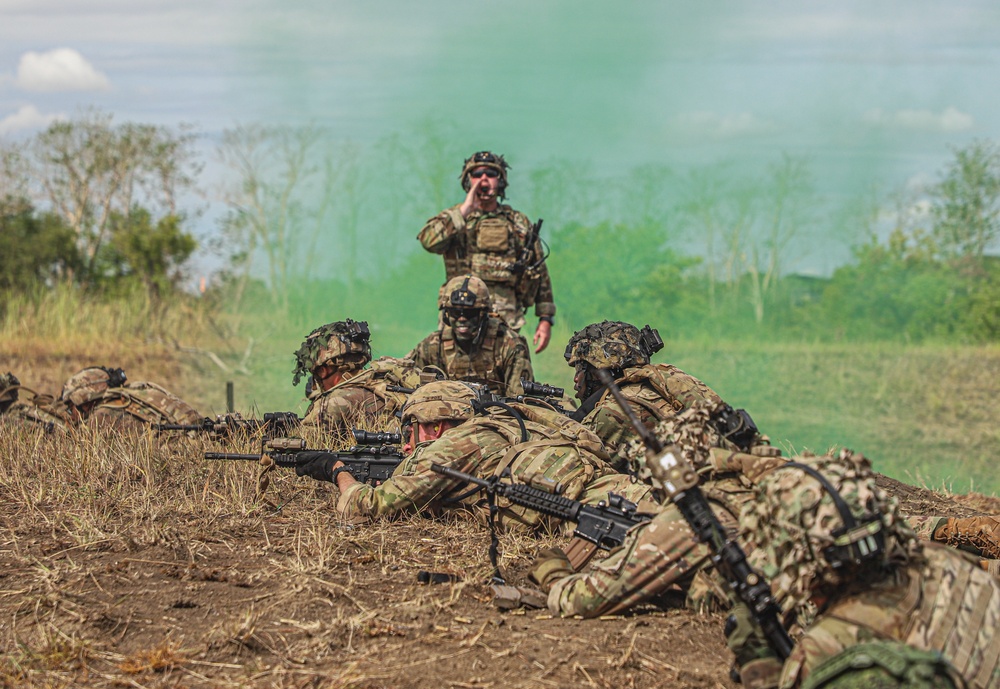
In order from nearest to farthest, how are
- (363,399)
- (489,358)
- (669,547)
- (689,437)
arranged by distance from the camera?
(669,547) < (689,437) < (363,399) < (489,358)

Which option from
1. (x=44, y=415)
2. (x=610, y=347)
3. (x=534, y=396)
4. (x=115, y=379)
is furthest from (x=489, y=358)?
(x=44, y=415)

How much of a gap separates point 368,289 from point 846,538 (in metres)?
16.1

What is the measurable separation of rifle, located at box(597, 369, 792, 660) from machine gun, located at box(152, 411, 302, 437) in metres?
4.53

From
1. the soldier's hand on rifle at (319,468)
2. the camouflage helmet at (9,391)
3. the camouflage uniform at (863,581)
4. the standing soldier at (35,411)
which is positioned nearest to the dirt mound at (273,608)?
the soldier's hand on rifle at (319,468)

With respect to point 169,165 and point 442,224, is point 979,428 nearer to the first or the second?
point 442,224

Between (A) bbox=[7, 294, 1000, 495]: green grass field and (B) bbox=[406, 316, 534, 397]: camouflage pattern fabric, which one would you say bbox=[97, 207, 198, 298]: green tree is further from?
(B) bbox=[406, 316, 534, 397]: camouflage pattern fabric

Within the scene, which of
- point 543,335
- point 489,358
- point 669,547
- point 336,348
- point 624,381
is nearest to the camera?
point 669,547

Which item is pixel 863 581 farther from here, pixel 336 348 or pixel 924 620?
pixel 336 348

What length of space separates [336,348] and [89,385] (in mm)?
2220

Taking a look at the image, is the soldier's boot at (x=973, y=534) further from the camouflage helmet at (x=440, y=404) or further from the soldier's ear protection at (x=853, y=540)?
the camouflage helmet at (x=440, y=404)

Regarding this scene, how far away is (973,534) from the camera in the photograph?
217 inches

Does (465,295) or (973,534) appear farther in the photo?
(465,295)

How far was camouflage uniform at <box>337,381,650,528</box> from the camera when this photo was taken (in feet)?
17.8

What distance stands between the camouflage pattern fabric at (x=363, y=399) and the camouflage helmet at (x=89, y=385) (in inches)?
67.2
